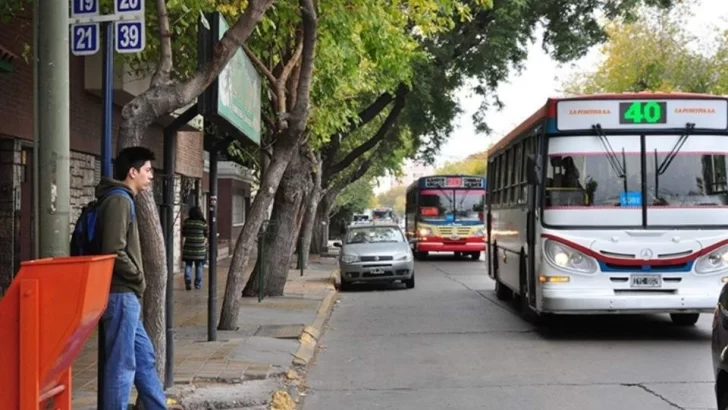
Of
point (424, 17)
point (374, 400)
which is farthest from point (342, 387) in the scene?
point (424, 17)

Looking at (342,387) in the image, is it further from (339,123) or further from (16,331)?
(339,123)

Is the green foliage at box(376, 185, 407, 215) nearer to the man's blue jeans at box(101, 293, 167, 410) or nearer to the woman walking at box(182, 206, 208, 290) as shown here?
the woman walking at box(182, 206, 208, 290)

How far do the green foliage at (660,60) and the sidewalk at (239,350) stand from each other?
27.6 meters

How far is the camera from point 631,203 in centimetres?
1048

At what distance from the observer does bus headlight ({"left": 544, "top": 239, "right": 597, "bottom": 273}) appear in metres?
10.4

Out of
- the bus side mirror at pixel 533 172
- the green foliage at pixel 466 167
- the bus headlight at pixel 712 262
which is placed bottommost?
the bus headlight at pixel 712 262

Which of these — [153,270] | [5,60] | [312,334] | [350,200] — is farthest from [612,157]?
[350,200]

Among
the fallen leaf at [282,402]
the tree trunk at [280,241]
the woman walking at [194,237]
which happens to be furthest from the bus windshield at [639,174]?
the woman walking at [194,237]

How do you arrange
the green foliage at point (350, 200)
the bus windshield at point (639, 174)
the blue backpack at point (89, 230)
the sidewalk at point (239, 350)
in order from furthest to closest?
the green foliage at point (350, 200) → the bus windshield at point (639, 174) → the sidewalk at point (239, 350) → the blue backpack at point (89, 230)

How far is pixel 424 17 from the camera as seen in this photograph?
1307 centimetres

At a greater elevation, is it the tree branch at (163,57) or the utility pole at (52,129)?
the tree branch at (163,57)

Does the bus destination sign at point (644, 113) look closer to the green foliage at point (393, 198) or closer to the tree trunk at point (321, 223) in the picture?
the tree trunk at point (321, 223)

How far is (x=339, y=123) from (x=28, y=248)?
7825 millimetres

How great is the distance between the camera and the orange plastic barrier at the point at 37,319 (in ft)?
Result: 13.2
